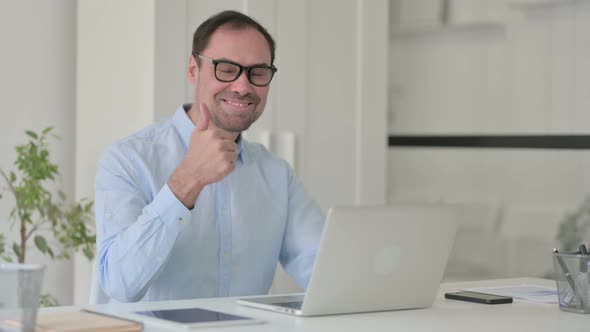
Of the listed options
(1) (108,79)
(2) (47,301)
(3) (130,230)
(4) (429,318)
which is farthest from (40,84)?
(4) (429,318)

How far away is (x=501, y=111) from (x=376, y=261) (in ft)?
7.72

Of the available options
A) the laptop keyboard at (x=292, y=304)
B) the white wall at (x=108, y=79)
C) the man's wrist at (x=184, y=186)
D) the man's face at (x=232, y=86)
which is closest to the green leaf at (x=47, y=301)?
the white wall at (x=108, y=79)

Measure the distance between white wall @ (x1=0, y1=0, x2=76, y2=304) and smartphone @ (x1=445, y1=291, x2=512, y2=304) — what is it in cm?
197

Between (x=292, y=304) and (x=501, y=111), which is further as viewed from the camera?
(x=501, y=111)

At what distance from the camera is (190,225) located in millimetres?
2557

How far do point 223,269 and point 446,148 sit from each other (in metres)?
2.03

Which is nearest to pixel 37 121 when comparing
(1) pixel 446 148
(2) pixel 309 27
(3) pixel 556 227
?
(2) pixel 309 27

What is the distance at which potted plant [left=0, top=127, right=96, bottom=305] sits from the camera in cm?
330

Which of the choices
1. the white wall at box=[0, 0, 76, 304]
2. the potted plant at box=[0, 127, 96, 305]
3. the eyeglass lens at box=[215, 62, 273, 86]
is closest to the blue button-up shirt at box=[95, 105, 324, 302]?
the eyeglass lens at box=[215, 62, 273, 86]

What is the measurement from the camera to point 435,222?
2123 mm

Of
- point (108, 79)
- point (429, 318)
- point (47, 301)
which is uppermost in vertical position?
point (108, 79)

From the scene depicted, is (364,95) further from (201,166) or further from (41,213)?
(201,166)

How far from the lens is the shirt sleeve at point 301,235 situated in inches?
106

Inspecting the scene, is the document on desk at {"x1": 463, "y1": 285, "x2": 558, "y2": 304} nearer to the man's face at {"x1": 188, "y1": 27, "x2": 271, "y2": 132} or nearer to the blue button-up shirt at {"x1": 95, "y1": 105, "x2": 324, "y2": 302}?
the blue button-up shirt at {"x1": 95, "y1": 105, "x2": 324, "y2": 302}
